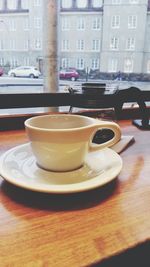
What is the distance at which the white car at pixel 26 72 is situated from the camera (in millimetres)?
1344

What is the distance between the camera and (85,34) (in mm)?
1663

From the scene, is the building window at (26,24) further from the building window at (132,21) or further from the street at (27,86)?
the building window at (132,21)

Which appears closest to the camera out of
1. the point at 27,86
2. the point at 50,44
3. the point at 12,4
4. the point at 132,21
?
the point at 27,86

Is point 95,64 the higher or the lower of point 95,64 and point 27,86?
the higher

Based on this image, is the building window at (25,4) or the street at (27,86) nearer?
the street at (27,86)

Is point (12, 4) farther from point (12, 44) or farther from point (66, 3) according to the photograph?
point (66, 3)

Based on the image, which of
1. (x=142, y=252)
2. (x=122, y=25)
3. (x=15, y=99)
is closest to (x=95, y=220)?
(x=142, y=252)

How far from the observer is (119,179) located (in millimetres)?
363

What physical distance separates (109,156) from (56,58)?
1.12m

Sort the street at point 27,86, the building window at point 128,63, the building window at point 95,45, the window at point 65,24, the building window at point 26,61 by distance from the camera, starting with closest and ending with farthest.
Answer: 1. the street at point 27,86
2. the building window at point 26,61
3. the window at point 65,24
4. the building window at point 95,45
5. the building window at point 128,63

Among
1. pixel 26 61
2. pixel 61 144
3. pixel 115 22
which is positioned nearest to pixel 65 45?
pixel 26 61

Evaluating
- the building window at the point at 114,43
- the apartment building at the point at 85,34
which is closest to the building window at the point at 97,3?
the apartment building at the point at 85,34

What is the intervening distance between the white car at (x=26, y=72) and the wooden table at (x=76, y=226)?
112cm

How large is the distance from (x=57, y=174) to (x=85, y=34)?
1552 mm
